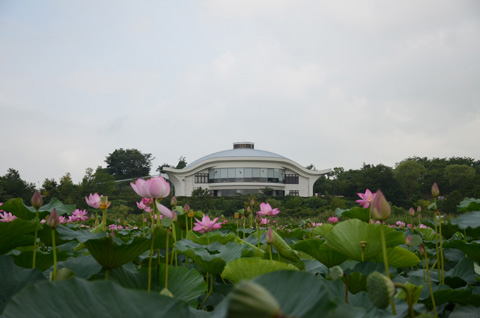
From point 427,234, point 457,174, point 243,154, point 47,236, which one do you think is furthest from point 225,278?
point 457,174

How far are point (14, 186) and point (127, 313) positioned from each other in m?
16.9

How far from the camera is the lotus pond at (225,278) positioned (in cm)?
46

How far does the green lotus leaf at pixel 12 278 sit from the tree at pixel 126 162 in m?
50.9

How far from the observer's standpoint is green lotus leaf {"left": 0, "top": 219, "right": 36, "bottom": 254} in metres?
0.85

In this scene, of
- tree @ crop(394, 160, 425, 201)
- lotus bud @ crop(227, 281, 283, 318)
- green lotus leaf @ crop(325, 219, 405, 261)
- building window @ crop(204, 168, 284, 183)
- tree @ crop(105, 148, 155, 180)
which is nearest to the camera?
lotus bud @ crop(227, 281, 283, 318)

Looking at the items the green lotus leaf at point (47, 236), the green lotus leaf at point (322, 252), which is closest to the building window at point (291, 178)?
the green lotus leaf at point (322, 252)

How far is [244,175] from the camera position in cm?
3181

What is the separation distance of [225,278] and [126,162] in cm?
5180

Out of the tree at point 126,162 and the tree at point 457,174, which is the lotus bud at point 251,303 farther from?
the tree at point 126,162

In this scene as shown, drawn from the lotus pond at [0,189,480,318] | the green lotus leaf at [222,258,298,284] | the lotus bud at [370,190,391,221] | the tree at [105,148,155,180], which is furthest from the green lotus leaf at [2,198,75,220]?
the tree at [105,148,155,180]

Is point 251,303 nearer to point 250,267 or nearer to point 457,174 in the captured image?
point 250,267

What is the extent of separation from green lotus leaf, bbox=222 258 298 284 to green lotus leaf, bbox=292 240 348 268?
16.7 inches

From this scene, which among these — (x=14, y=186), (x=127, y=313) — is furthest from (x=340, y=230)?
(x=14, y=186)

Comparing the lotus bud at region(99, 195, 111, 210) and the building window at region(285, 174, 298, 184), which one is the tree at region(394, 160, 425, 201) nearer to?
the building window at region(285, 174, 298, 184)
